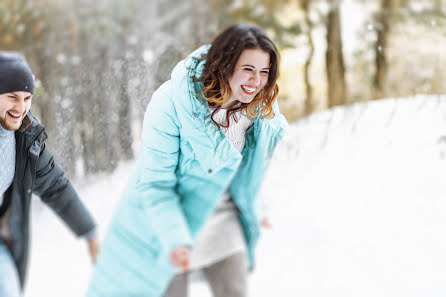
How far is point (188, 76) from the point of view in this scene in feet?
2.01

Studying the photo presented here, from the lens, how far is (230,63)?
59 cm

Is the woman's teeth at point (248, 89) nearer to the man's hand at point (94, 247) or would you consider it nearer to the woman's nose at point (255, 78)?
the woman's nose at point (255, 78)

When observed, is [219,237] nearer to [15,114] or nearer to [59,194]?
[59,194]

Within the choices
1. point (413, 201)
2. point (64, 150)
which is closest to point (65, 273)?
point (64, 150)

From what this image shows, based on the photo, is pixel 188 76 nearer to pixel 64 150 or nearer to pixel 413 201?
pixel 64 150

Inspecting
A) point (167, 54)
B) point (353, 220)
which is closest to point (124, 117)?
point (167, 54)

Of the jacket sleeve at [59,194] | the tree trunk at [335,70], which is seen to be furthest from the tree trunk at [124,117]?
the tree trunk at [335,70]

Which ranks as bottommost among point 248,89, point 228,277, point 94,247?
point 228,277

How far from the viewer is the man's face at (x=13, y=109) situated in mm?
592

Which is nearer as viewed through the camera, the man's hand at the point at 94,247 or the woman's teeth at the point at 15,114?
the woman's teeth at the point at 15,114

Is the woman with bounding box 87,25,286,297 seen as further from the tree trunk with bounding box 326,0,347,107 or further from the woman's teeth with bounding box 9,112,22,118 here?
the tree trunk with bounding box 326,0,347,107

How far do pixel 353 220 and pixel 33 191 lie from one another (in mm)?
668

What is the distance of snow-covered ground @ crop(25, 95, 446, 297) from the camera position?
34.4 inches

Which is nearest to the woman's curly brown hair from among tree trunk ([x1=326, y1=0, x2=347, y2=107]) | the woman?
the woman
